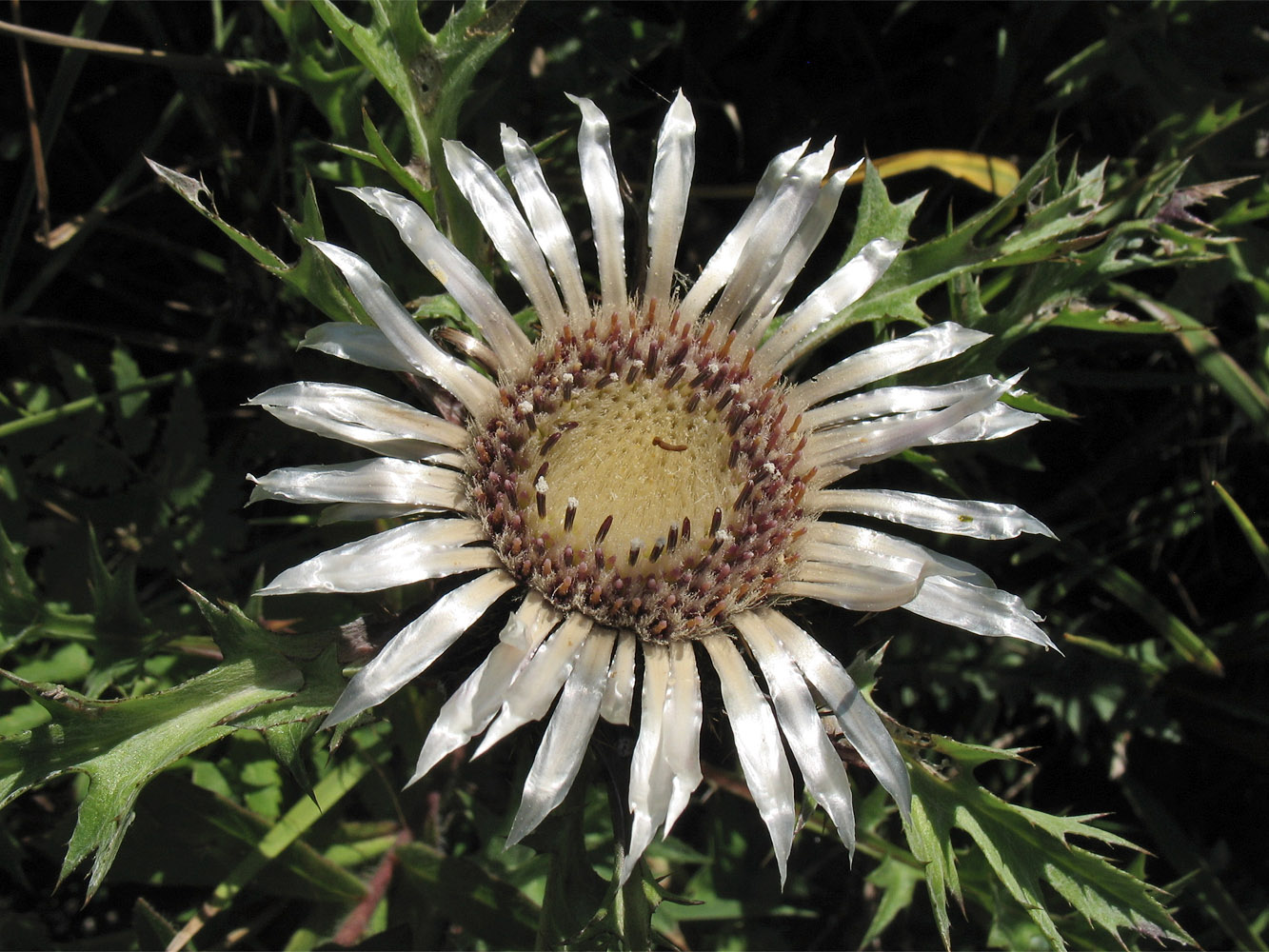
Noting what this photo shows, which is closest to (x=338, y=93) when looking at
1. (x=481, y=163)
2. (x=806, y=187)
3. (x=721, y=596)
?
(x=481, y=163)

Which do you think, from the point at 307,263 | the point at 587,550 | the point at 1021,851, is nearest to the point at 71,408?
the point at 307,263

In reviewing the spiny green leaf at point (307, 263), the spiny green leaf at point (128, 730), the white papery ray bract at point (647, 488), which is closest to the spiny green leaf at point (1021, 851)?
the white papery ray bract at point (647, 488)

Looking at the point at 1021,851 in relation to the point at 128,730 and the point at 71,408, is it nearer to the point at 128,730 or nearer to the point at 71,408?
the point at 128,730

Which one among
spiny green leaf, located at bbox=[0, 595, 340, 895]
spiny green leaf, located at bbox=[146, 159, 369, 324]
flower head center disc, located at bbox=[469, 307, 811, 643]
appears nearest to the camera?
spiny green leaf, located at bbox=[0, 595, 340, 895]

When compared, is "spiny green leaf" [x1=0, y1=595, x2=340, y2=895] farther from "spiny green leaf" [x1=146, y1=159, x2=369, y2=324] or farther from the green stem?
the green stem

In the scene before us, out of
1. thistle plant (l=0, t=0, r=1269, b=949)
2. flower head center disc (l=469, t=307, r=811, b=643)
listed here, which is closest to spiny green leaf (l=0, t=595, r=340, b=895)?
thistle plant (l=0, t=0, r=1269, b=949)

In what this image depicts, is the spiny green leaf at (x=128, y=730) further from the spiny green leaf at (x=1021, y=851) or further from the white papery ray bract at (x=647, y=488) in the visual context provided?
the spiny green leaf at (x=1021, y=851)

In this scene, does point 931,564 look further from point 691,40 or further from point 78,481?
point 78,481

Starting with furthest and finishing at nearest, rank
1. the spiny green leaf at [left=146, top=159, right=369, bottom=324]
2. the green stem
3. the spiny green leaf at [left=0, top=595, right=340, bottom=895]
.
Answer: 1. the green stem
2. the spiny green leaf at [left=146, top=159, right=369, bottom=324]
3. the spiny green leaf at [left=0, top=595, right=340, bottom=895]
